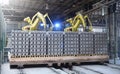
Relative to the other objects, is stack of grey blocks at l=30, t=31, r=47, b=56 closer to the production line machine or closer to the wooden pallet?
the production line machine

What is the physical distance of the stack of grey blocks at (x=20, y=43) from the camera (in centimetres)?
870

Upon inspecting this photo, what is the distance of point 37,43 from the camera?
905 cm

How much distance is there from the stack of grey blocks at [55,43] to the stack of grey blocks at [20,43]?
1.08 meters

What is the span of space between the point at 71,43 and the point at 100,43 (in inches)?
61.8

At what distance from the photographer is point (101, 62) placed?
Answer: 10.0 m

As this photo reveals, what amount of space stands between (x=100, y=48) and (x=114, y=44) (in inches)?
55.6

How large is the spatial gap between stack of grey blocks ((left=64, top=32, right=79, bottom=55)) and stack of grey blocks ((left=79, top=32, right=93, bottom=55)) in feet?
0.67

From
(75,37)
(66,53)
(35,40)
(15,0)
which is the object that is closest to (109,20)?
(75,37)

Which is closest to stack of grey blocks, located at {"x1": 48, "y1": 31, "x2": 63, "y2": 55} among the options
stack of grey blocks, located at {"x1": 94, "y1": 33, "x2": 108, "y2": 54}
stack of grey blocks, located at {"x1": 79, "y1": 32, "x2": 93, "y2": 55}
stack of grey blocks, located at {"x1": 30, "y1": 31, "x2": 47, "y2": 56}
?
stack of grey blocks, located at {"x1": 30, "y1": 31, "x2": 47, "y2": 56}

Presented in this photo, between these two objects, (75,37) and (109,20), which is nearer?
(75,37)

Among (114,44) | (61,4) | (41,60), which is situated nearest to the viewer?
(41,60)

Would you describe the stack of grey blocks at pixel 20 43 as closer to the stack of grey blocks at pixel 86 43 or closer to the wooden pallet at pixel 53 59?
the wooden pallet at pixel 53 59

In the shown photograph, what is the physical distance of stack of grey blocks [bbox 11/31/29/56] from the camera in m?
8.70

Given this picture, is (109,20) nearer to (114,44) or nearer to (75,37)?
(114,44)
